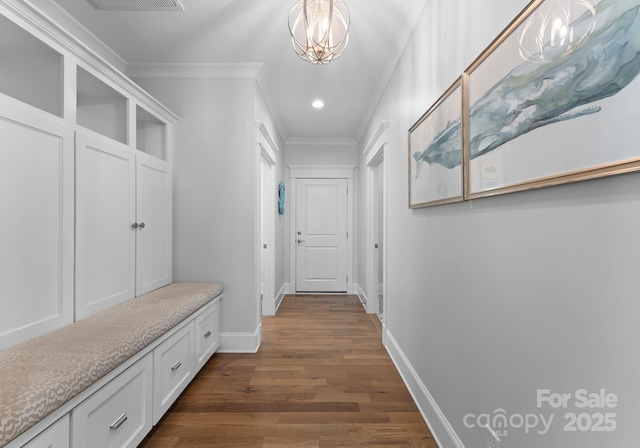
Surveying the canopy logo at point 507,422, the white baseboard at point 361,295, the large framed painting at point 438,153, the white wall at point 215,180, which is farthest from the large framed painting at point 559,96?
the white baseboard at point 361,295

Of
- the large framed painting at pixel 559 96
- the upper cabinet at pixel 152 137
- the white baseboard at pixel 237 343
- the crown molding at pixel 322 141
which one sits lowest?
the white baseboard at pixel 237 343

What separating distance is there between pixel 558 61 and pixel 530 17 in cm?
22

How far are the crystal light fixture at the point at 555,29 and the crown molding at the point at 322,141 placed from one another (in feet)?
13.8

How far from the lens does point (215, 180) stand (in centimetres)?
288

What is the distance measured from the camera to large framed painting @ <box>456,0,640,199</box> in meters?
0.70

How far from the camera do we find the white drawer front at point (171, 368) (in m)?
1.78

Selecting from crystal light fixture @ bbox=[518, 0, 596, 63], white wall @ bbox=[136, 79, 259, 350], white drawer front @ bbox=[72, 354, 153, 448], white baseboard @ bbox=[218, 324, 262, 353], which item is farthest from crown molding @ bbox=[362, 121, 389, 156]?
white drawer front @ bbox=[72, 354, 153, 448]

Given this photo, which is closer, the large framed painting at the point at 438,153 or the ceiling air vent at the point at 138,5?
the large framed painting at the point at 438,153

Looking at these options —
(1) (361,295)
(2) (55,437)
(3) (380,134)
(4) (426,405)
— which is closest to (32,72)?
(2) (55,437)

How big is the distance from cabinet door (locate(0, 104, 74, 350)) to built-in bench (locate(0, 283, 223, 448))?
0.39 ft

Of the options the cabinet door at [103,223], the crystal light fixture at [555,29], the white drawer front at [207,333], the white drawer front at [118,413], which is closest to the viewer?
the crystal light fixture at [555,29]

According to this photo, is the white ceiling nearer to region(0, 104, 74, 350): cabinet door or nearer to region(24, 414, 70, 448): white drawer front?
region(0, 104, 74, 350): cabinet door

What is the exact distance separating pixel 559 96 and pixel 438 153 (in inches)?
33.2

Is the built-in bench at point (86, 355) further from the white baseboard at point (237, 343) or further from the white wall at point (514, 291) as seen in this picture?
the white wall at point (514, 291)
